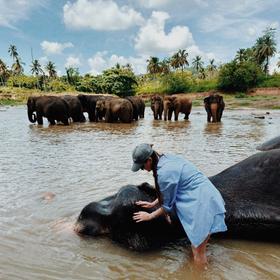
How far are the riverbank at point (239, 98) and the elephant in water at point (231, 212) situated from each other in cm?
3203

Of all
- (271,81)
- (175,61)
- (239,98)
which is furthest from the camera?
(175,61)

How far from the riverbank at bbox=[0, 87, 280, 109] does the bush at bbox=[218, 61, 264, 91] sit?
1013 mm

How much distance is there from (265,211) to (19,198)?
317 cm

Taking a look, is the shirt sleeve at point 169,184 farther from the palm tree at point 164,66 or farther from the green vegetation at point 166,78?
the palm tree at point 164,66

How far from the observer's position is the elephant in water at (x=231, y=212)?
127 inches

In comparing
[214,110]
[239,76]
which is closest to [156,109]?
[214,110]

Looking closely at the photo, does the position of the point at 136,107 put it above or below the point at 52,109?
below

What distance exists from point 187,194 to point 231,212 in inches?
26.2

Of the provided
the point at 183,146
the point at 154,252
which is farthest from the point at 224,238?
the point at 183,146

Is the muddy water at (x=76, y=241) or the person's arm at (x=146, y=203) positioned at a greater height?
the person's arm at (x=146, y=203)

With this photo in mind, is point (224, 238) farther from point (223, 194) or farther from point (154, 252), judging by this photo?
point (154, 252)

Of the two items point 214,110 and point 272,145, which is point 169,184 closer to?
point 272,145

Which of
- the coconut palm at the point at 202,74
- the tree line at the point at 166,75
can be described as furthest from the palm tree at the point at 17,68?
the coconut palm at the point at 202,74

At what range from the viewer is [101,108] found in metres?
20.9
